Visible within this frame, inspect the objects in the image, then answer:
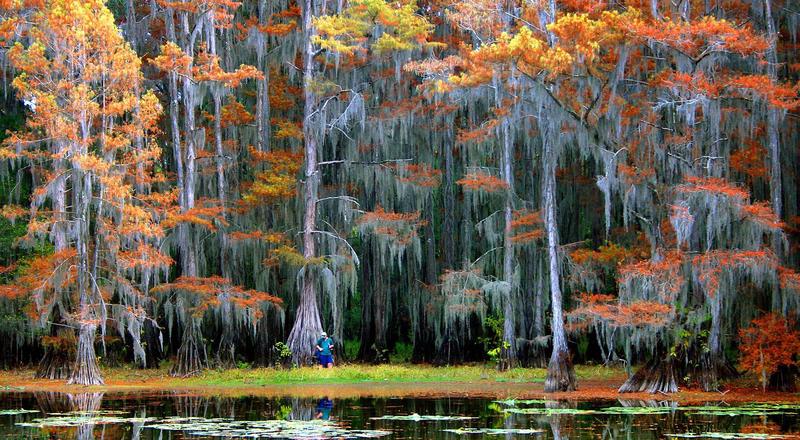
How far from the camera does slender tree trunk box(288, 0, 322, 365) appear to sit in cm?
2544

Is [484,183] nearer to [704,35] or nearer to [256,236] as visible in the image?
[256,236]

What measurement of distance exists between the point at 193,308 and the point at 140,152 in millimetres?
3967

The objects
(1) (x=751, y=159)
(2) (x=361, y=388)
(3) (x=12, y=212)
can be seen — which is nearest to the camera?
(1) (x=751, y=159)

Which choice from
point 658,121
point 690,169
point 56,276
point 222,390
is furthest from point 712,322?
point 56,276

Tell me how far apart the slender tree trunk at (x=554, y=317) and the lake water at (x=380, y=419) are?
2.44 meters

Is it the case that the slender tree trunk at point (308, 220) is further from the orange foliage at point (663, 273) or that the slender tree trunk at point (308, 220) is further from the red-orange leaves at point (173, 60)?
the orange foliage at point (663, 273)

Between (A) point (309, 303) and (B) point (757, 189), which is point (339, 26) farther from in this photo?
(B) point (757, 189)

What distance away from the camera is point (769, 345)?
753 inches

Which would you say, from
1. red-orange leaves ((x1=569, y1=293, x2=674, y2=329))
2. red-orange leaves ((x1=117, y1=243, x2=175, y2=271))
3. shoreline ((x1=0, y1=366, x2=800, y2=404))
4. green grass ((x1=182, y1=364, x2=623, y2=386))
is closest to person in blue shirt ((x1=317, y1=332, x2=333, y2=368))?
green grass ((x1=182, y1=364, x2=623, y2=386))

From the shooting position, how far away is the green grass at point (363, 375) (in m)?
23.4

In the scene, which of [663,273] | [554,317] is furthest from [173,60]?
[663,273]

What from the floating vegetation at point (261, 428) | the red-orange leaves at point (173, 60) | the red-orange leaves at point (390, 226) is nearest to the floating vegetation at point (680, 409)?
the floating vegetation at point (261, 428)

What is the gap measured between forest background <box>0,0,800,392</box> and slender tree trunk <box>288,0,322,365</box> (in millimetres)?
58

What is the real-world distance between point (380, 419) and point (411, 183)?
44.4 feet
